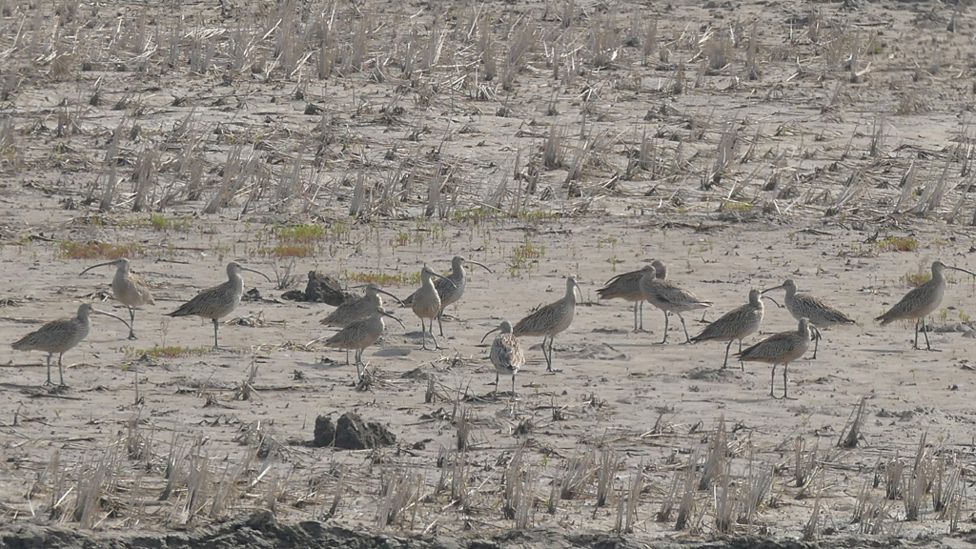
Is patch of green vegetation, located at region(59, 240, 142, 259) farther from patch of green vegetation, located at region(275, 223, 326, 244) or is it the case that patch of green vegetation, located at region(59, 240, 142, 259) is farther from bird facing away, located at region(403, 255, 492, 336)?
bird facing away, located at region(403, 255, 492, 336)

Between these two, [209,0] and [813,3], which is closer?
[209,0]

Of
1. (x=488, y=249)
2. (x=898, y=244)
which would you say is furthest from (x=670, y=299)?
(x=898, y=244)

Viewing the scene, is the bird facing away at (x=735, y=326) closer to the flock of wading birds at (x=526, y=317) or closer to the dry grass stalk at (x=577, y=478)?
the flock of wading birds at (x=526, y=317)

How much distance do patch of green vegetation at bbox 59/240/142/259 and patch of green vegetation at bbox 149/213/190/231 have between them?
0.97m

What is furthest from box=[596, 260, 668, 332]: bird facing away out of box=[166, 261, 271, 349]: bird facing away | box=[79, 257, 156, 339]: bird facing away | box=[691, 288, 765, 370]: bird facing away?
box=[79, 257, 156, 339]: bird facing away

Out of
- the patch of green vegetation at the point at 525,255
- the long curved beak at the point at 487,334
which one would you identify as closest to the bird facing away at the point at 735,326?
the long curved beak at the point at 487,334

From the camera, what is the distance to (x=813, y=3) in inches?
1366

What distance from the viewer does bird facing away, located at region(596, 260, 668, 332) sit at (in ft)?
57.2

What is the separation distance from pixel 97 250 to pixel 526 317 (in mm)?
5145

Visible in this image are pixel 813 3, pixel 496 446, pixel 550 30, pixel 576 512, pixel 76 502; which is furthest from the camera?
pixel 813 3

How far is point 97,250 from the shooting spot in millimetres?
19078

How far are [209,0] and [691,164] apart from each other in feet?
37.6

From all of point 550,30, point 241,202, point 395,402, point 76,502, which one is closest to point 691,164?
point 241,202

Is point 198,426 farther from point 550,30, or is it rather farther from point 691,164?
point 550,30
